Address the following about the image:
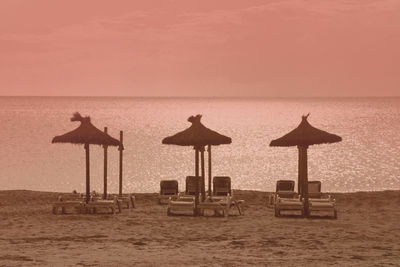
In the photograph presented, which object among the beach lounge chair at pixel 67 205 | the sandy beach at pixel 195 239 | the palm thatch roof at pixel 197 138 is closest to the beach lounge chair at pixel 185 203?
the sandy beach at pixel 195 239

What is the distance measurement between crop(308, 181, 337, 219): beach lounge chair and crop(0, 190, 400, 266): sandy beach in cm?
28

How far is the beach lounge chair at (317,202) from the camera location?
54.4ft

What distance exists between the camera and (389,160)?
6675 centimetres

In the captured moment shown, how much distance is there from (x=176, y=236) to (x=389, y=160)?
5547 cm

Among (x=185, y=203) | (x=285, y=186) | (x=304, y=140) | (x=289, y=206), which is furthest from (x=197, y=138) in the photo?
(x=285, y=186)

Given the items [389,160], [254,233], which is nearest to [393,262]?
[254,233]

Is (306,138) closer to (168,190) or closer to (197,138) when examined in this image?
(197,138)

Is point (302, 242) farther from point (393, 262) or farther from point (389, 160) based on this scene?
point (389, 160)

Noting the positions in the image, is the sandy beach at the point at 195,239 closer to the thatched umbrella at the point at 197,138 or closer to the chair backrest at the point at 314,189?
the chair backrest at the point at 314,189

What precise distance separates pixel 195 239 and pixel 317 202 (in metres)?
4.23

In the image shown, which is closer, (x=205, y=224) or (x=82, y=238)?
(x=82, y=238)

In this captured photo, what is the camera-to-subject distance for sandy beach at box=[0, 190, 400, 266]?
12.0m

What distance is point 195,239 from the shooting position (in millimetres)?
13969

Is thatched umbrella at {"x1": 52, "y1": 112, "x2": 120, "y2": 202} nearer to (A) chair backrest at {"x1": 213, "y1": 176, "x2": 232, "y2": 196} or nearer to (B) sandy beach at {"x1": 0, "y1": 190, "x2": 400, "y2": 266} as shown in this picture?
(B) sandy beach at {"x1": 0, "y1": 190, "x2": 400, "y2": 266}
